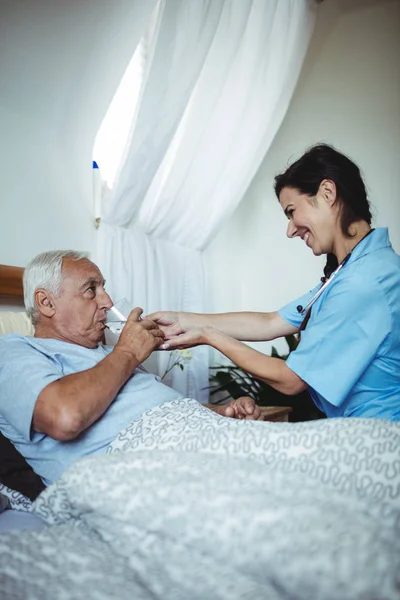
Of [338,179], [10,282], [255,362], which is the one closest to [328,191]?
[338,179]

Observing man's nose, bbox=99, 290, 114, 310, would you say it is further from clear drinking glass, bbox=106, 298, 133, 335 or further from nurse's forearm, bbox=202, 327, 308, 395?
nurse's forearm, bbox=202, 327, 308, 395

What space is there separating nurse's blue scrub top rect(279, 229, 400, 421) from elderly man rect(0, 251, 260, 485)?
0.92ft

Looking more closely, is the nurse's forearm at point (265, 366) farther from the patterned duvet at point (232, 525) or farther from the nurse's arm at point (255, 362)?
the patterned duvet at point (232, 525)

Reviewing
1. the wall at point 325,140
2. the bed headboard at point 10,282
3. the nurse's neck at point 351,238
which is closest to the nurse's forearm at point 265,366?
the nurse's neck at point 351,238

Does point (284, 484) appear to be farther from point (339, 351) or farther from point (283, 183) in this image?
point (283, 183)

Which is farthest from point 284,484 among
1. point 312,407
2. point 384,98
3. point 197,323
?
point 384,98

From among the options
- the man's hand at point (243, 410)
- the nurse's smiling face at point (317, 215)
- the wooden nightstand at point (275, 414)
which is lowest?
the wooden nightstand at point (275, 414)

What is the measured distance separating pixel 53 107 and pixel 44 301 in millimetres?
917

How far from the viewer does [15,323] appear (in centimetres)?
163

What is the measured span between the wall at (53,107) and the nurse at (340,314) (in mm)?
620

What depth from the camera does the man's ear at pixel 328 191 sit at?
1.53 m

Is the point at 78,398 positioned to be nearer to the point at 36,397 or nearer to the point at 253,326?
the point at 36,397

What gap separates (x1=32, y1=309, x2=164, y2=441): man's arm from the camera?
1.13 m

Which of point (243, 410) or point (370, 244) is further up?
point (370, 244)
